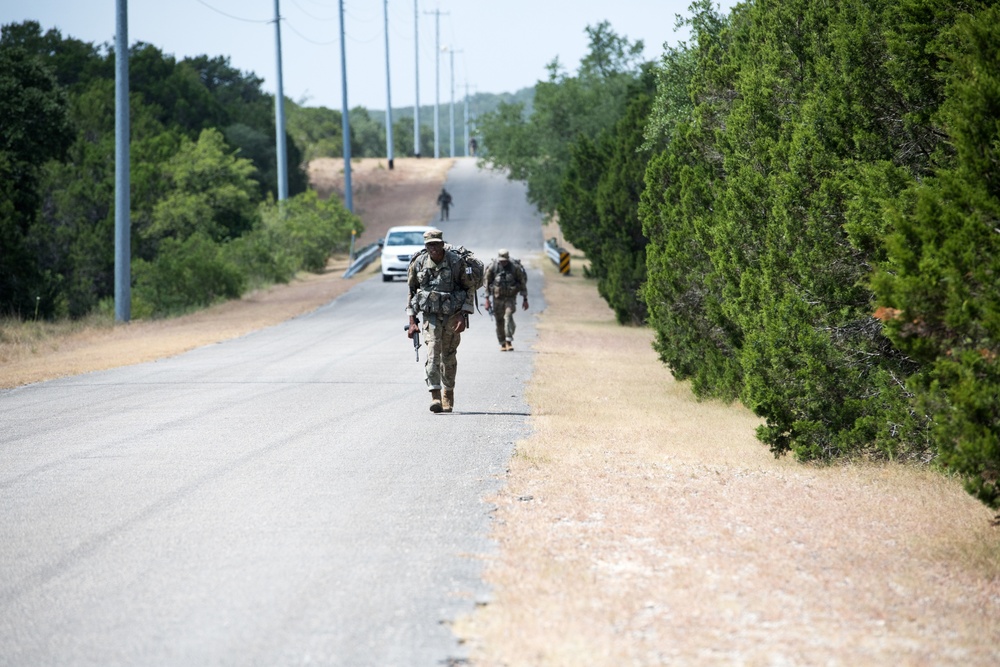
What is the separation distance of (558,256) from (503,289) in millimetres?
29395

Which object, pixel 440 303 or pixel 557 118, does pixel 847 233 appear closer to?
pixel 440 303

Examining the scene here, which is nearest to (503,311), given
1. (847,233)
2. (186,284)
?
(847,233)

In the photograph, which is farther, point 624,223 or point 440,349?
point 624,223

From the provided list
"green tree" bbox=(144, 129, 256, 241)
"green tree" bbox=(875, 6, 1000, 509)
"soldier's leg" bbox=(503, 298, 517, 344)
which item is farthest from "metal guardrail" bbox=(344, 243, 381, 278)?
"green tree" bbox=(875, 6, 1000, 509)

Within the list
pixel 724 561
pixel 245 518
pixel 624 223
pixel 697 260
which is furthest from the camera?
pixel 624 223

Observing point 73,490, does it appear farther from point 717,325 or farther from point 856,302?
point 717,325

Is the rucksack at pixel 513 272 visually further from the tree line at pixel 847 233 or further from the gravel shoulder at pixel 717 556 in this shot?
the gravel shoulder at pixel 717 556

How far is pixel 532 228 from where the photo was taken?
7200cm

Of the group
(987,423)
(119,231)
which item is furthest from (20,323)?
(987,423)

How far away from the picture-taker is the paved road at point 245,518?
215 inches

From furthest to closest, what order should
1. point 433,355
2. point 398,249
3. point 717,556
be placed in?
1. point 398,249
2. point 433,355
3. point 717,556

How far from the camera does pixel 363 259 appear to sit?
51.3 m

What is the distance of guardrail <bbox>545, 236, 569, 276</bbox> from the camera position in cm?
4791

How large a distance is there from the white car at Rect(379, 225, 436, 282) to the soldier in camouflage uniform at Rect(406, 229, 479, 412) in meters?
29.4
